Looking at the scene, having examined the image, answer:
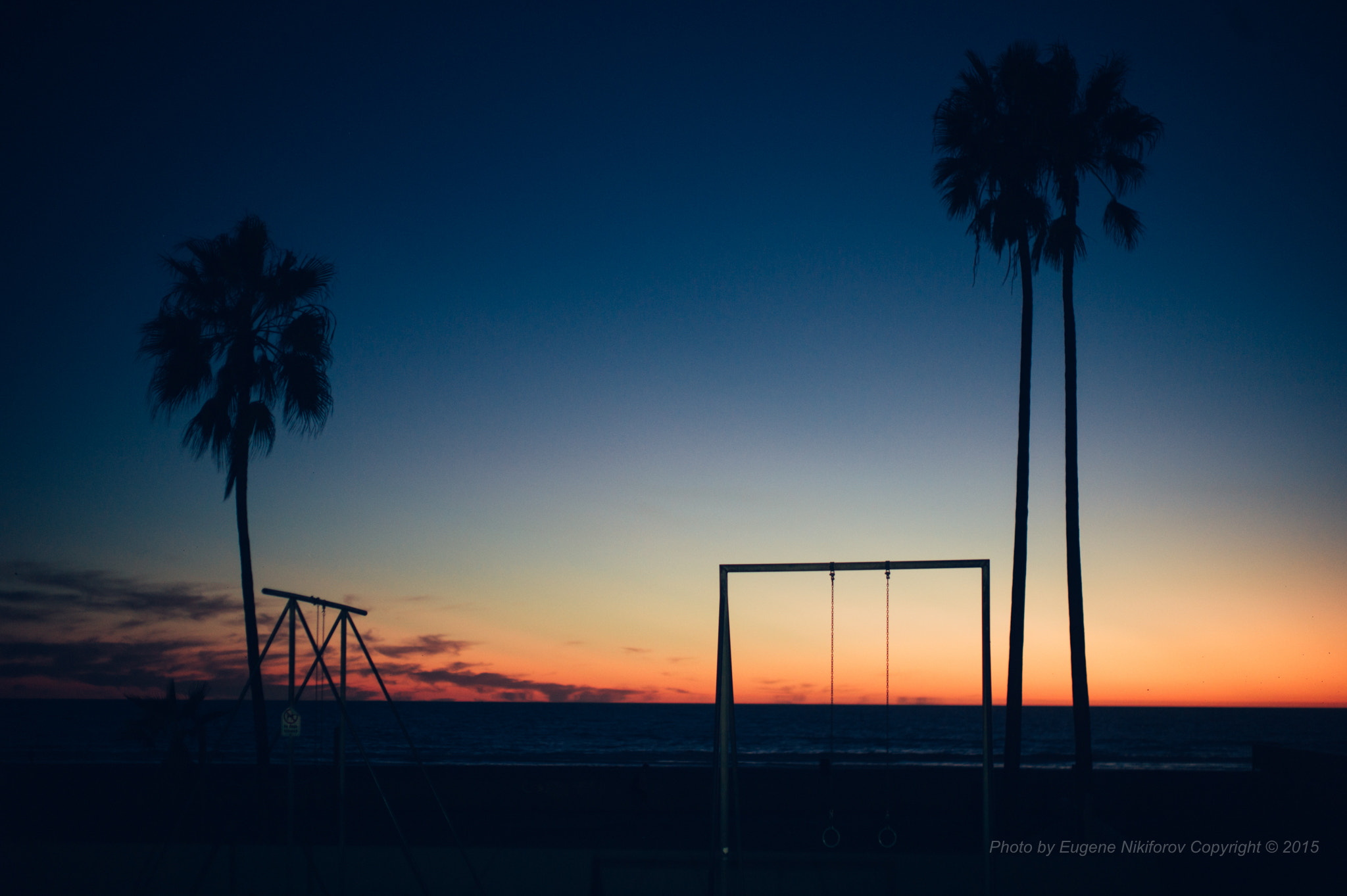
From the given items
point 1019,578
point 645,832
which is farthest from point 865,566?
point 645,832

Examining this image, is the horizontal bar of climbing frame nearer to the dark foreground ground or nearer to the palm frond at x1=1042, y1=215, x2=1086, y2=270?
the dark foreground ground

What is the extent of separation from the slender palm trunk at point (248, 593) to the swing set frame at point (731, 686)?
25.1ft

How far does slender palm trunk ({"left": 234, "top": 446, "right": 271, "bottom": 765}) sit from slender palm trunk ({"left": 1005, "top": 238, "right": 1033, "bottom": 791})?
11.1 m

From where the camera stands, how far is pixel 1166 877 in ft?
34.2

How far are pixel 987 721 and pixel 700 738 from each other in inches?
2241

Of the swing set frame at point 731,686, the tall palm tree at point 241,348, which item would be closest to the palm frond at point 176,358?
the tall palm tree at point 241,348

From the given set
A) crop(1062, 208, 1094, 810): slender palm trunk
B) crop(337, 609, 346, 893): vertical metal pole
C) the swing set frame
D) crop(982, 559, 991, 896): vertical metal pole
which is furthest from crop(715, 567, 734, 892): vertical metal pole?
crop(1062, 208, 1094, 810): slender palm trunk

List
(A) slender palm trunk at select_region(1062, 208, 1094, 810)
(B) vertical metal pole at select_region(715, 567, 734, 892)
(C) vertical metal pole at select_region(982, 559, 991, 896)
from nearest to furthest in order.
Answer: (C) vertical metal pole at select_region(982, 559, 991, 896), (B) vertical metal pole at select_region(715, 567, 734, 892), (A) slender palm trunk at select_region(1062, 208, 1094, 810)

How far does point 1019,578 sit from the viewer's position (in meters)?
13.0

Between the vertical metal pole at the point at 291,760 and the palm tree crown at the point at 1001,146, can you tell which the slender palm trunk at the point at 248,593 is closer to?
the vertical metal pole at the point at 291,760

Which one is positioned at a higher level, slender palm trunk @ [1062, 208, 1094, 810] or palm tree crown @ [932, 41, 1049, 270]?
palm tree crown @ [932, 41, 1049, 270]

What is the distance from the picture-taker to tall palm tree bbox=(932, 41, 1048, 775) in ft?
42.9

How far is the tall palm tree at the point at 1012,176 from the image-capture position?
42.9 feet

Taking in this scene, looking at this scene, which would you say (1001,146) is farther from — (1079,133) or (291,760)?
(291,760)
